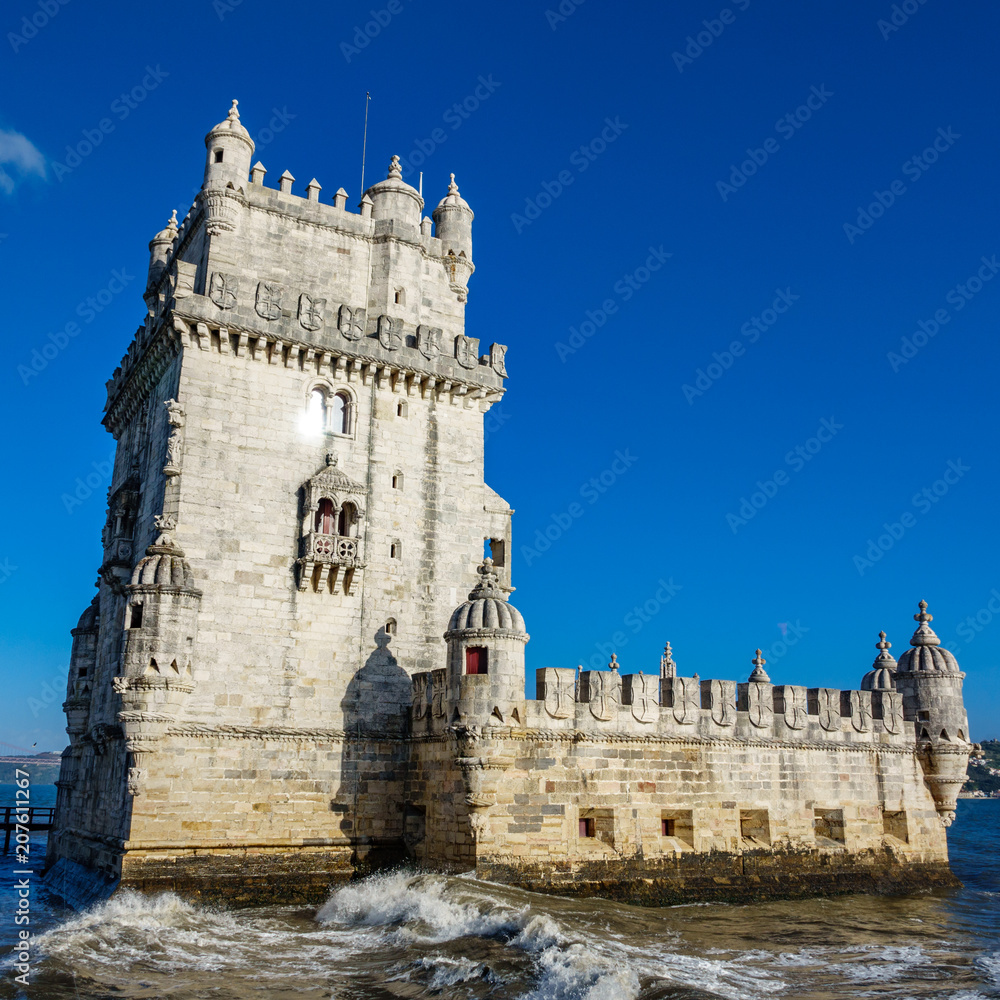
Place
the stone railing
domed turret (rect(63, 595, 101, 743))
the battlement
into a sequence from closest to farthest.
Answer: the battlement, the stone railing, domed turret (rect(63, 595, 101, 743))

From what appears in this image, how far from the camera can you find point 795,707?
27656mm

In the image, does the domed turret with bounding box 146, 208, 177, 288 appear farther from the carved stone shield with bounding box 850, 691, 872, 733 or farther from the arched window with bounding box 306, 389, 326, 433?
the carved stone shield with bounding box 850, 691, 872, 733

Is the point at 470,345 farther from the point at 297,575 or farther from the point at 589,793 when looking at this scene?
the point at 589,793

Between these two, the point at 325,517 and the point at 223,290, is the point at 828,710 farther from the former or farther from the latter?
the point at 223,290

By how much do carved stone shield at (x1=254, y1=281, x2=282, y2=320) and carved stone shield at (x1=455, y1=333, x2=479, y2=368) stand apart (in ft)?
19.0

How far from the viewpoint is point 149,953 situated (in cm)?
1875

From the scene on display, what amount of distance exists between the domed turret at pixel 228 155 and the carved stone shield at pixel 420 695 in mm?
15824

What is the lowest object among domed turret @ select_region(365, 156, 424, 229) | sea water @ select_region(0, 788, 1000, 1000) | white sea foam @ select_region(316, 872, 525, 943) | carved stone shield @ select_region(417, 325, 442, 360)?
sea water @ select_region(0, 788, 1000, 1000)

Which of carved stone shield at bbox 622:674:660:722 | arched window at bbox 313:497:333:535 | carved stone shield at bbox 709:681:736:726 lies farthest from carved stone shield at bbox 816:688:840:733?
arched window at bbox 313:497:333:535

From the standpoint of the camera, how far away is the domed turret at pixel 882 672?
2994cm

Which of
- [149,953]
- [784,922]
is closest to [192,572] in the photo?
[149,953]

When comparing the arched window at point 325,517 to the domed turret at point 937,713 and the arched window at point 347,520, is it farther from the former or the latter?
the domed turret at point 937,713

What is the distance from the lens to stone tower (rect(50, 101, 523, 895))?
23531 millimetres

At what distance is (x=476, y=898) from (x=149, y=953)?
6.86 m
